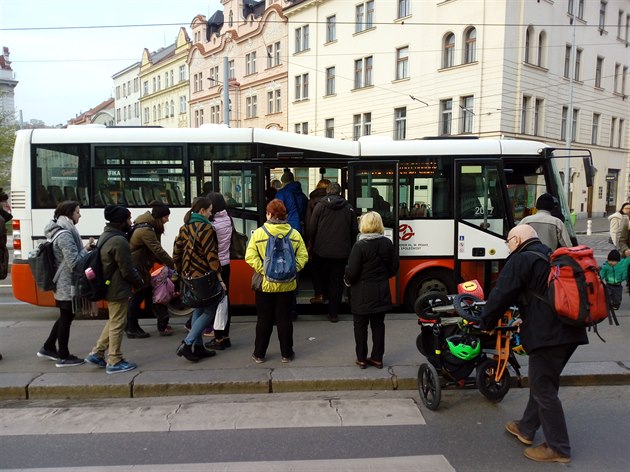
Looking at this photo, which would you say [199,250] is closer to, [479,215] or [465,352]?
[465,352]

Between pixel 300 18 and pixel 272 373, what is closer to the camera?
pixel 272 373

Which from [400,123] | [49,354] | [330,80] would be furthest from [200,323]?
[330,80]

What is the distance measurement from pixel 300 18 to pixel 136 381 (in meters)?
36.4

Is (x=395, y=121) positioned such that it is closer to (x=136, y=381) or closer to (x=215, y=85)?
(x=215, y=85)

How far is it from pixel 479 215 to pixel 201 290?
4290mm

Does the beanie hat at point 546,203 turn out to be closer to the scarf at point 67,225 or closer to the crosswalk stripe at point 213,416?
the crosswalk stripe at point 213,416

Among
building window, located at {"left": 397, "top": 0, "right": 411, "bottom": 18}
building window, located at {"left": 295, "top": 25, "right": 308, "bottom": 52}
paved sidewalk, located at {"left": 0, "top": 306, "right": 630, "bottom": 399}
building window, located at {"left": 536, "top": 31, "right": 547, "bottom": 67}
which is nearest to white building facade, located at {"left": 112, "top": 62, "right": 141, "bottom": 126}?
building window, located at {"left": 295, "top": 25, "right": 308, "bottom": 52}

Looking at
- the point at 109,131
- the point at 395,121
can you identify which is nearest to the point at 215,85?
the point at 395,121

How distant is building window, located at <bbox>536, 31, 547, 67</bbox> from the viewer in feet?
88.9

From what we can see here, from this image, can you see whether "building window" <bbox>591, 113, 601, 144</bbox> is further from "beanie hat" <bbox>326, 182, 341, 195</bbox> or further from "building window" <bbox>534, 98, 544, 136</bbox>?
"beanie hat" <bbox>326, 182, 341, 195</bbox>

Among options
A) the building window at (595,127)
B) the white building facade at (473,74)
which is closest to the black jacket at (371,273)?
the white building facade at (473,74)

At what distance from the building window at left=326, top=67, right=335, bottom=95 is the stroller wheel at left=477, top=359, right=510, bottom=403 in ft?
107

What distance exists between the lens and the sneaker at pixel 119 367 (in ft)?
16.7

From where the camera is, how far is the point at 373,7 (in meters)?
31.3
